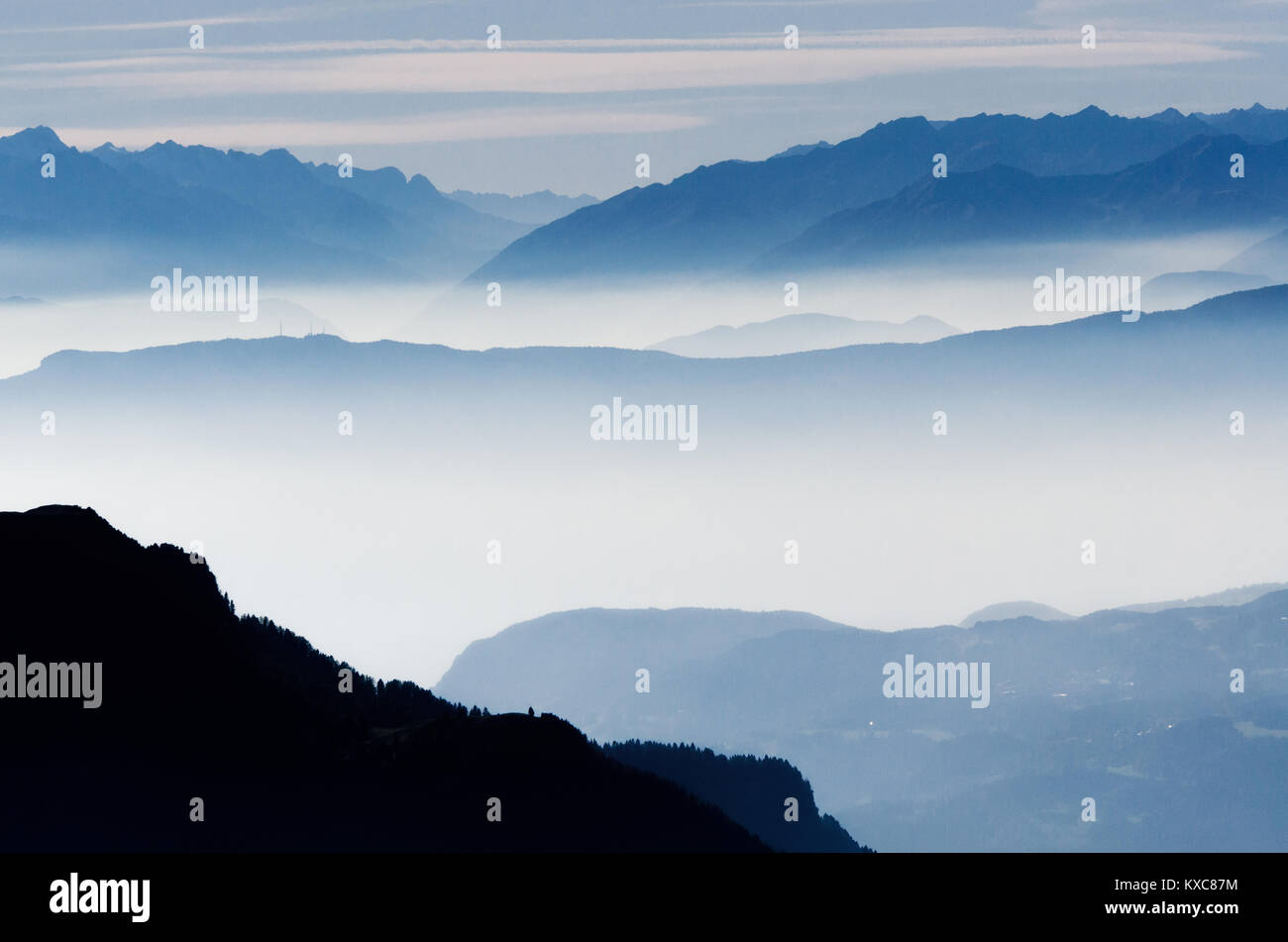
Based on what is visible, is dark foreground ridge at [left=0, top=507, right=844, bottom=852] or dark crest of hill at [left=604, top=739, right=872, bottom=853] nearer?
dark foreground ridge at [left=0, top=507, right=844, bottom=852]

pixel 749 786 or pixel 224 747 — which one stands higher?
pixel 224 747

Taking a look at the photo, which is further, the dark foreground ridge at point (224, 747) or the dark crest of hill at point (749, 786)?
the dark crest of hill at point (749, 786)

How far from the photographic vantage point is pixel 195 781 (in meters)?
93.8

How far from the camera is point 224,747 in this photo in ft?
312

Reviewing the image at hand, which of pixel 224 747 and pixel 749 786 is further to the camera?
pixel 749 786

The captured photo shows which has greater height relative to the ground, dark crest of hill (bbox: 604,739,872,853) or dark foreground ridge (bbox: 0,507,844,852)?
dark foreground ridge (bbox: 0,507,844,852)

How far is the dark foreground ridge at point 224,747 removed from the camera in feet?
295

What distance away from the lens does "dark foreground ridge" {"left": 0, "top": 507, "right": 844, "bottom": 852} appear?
295 feet

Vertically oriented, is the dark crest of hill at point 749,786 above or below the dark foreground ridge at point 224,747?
below

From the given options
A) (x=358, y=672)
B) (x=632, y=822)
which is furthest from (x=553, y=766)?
(x=358, y=672)
